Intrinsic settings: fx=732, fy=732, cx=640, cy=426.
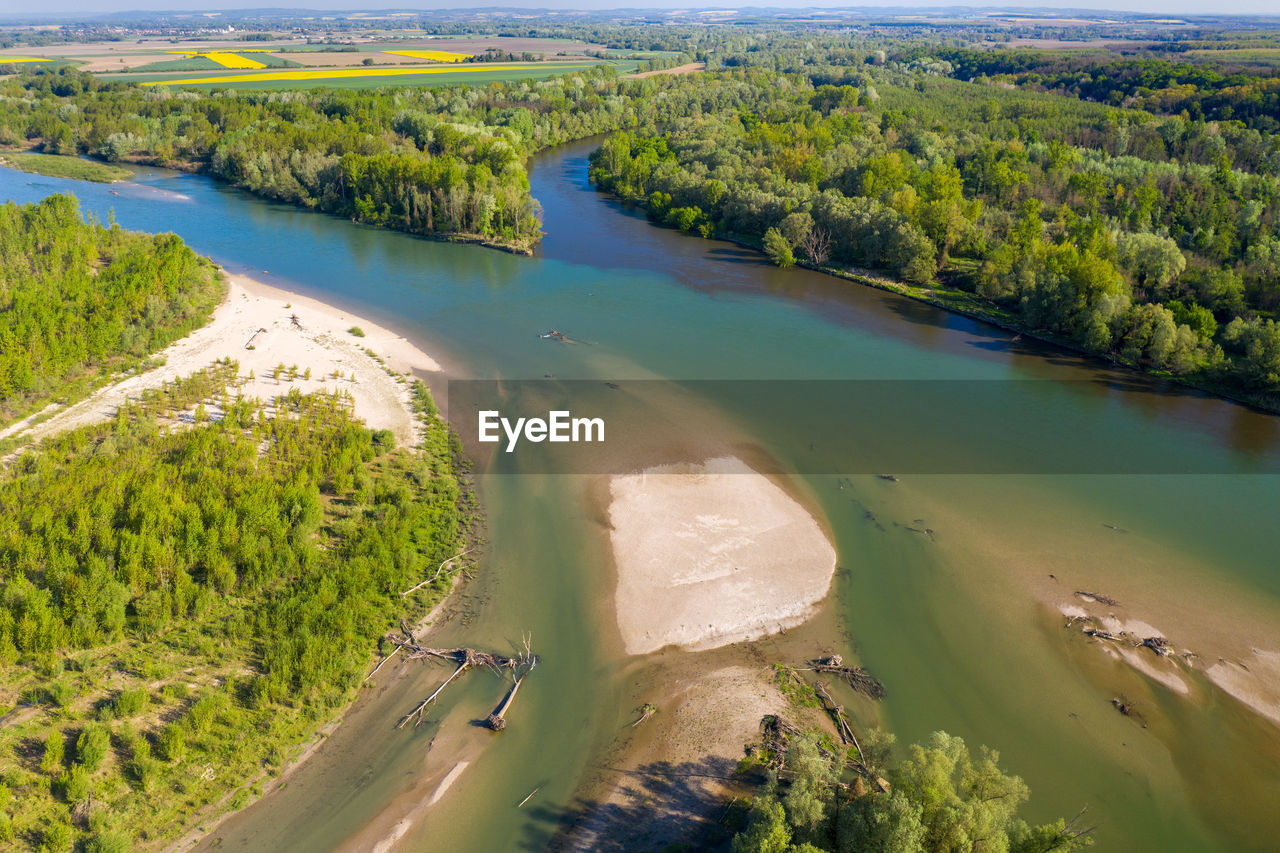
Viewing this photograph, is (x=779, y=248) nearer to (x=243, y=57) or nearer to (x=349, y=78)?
(x=349, y=78)

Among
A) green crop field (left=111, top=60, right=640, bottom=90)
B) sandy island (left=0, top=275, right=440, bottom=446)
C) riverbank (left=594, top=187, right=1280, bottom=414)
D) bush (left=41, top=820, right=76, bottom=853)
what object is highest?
green crop field (left=111, top=60, right=640, bottom=90)

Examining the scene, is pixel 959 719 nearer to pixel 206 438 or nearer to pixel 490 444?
pixel 490 444

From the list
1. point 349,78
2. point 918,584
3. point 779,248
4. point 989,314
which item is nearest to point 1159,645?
point 918,584

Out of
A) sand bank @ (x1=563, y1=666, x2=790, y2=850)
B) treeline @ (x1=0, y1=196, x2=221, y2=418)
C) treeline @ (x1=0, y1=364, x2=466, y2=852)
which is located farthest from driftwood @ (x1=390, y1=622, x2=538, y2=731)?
treeline @ (x1=0, y1=196, x2=221, y2=418)

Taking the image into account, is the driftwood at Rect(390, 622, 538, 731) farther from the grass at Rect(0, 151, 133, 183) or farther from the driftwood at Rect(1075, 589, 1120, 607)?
the grass at Rect(0, 151, 133, 183)

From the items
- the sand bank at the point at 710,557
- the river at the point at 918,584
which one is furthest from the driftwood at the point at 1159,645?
the sand bank at the point at 710,557

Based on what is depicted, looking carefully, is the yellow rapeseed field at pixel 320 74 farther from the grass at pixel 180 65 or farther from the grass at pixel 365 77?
the grass at pixel 180 65
